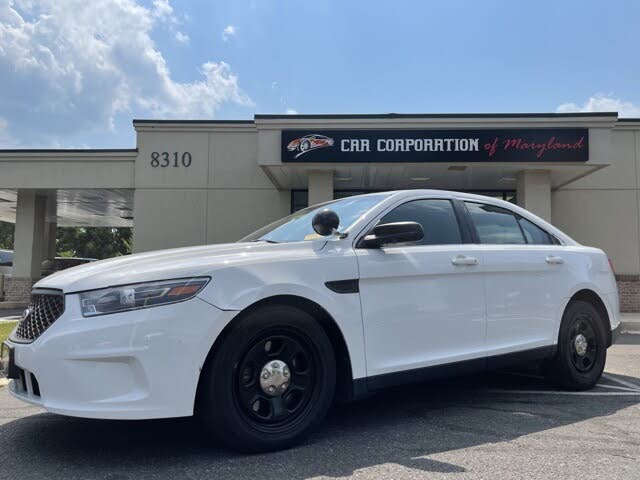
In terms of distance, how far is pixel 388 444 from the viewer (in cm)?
339

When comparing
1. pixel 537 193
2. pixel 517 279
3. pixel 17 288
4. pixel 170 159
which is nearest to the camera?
pixel 517 279

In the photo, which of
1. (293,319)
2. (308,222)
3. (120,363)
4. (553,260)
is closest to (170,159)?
(308,222)

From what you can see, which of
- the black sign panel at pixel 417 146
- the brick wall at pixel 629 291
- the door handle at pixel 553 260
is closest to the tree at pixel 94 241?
the black sign panel at pixel 417 146

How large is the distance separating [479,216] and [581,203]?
11972mm

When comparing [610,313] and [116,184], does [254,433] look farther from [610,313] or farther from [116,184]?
[116,184]

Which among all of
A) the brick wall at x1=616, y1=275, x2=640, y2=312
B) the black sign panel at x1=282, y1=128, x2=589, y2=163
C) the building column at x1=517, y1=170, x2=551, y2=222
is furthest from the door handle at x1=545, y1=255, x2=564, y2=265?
the brick wall at x1=616, y1=275, x2=640, y2=312

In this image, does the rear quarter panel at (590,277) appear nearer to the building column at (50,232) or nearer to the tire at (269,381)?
the tire at (269,381)

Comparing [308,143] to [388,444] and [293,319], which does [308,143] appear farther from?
[388,444]

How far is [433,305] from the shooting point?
3.77 meters

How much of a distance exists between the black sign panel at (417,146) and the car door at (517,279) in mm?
7476

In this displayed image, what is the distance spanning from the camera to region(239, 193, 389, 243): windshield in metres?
→ 3.88

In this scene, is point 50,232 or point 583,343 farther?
point 50,232

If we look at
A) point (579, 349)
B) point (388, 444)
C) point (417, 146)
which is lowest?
point (388, 444)

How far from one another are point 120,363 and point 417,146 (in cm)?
1026
